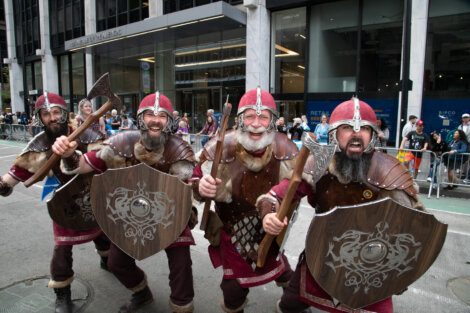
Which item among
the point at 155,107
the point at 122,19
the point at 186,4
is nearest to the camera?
the point at 155,107

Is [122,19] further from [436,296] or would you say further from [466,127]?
[436,296]

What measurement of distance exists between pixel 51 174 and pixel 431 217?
283 cm

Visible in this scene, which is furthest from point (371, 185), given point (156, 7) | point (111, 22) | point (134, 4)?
point (111, 22)

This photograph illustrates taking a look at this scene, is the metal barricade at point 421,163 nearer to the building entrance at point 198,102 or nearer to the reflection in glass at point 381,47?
the reflection in glass at point 381,47

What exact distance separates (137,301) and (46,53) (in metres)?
24.3

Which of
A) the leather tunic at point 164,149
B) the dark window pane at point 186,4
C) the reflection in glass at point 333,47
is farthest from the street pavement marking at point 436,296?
the dark window pane at point 186,4

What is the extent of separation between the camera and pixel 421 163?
7066 millimetres

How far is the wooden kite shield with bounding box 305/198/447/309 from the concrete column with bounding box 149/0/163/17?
51.8ft

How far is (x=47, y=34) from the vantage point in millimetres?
23062

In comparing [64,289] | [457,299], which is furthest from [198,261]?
[457,299]

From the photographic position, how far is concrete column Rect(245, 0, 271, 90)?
12406 mm

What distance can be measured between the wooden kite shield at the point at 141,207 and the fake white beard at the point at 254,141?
491mm

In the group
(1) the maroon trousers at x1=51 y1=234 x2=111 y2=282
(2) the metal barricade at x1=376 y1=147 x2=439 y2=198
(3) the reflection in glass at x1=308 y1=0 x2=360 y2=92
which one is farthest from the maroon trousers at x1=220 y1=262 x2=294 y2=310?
(3) the reflection in glass at x1=308 y1=0 x2=360 y2=92

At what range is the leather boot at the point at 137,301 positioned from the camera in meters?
2.88
